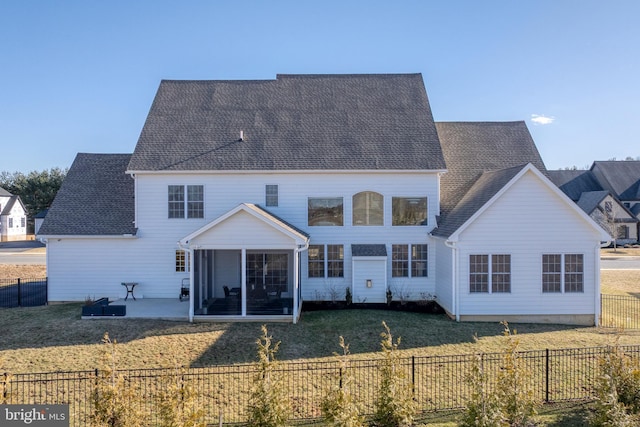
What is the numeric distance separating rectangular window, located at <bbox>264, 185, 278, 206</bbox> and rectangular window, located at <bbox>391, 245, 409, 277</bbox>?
613 centimetres

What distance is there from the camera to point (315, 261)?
63.1ft

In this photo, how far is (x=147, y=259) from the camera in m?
19.1

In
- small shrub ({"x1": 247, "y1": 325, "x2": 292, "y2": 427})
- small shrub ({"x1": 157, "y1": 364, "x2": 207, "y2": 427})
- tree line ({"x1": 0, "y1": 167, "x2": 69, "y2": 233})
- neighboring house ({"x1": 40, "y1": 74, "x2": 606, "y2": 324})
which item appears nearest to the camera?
small shrub ({"x1": 157, "y1": 364, "x2": 207, "y2": 427})

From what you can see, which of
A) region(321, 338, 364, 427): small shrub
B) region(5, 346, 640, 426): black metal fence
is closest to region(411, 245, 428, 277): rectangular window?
region(5, 346, 640, 426): black metal fence

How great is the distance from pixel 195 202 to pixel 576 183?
57.7m

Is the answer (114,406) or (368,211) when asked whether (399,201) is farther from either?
(114,406)

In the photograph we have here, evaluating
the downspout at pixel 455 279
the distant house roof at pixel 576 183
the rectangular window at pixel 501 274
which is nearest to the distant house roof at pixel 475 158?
the downspout at pixel 455 279

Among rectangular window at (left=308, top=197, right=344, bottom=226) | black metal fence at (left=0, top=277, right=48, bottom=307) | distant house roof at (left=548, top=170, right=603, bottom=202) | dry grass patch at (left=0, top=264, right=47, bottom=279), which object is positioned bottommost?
black metal fence at (left=0, top=277, right=48, bottom=307)

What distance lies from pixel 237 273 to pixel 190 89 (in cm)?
1114

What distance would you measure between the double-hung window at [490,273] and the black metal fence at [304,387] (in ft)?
16.1

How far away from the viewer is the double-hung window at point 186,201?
1916 cm

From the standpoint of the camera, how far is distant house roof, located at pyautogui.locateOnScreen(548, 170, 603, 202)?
56.5 meters

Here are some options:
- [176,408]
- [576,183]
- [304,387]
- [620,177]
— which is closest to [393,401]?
[304,387]

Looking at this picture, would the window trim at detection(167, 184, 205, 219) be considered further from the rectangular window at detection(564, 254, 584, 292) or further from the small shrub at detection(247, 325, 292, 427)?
the rectangular window at detection(564, 254, 584, 292)
